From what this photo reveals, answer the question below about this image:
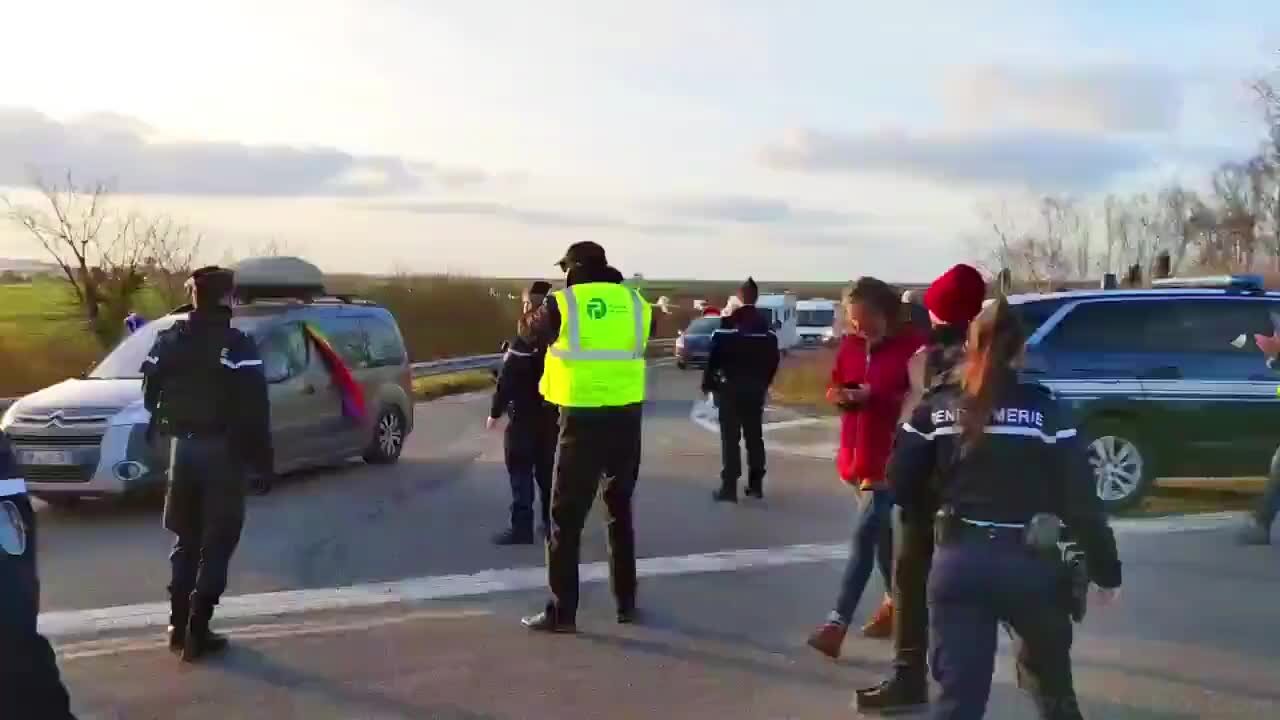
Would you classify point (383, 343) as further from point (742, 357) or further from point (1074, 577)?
point (1074, 577)

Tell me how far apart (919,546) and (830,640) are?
121cm

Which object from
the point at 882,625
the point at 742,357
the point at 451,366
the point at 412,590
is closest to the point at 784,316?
the point at 451,366

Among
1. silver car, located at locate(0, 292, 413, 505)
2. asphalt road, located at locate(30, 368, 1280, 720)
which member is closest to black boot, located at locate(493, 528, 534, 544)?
asphalt road, located at locate(30, 368, 1280, 720)

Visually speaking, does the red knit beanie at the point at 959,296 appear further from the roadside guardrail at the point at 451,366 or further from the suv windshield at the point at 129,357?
the roadside guardrail at the point at 451,366

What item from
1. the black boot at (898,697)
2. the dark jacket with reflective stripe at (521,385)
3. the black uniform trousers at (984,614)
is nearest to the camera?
the black uniform trousers at (984,614)

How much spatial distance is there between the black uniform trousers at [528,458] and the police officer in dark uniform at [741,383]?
232cm

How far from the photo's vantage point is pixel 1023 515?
387 centimetres

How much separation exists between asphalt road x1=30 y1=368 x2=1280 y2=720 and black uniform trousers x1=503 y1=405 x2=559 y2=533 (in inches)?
16.2

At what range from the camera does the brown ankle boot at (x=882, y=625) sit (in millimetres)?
6820

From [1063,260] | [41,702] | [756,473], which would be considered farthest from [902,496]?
[1063,260]

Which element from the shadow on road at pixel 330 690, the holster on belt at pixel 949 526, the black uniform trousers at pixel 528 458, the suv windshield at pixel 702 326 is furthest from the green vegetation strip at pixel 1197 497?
the suv windshield at pixel 702 326

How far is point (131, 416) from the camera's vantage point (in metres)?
10.5

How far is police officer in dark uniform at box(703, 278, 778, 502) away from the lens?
11.6m

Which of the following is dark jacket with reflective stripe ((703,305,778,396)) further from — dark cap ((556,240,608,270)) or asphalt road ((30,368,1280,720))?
dark cap ((556,240,608,270))
